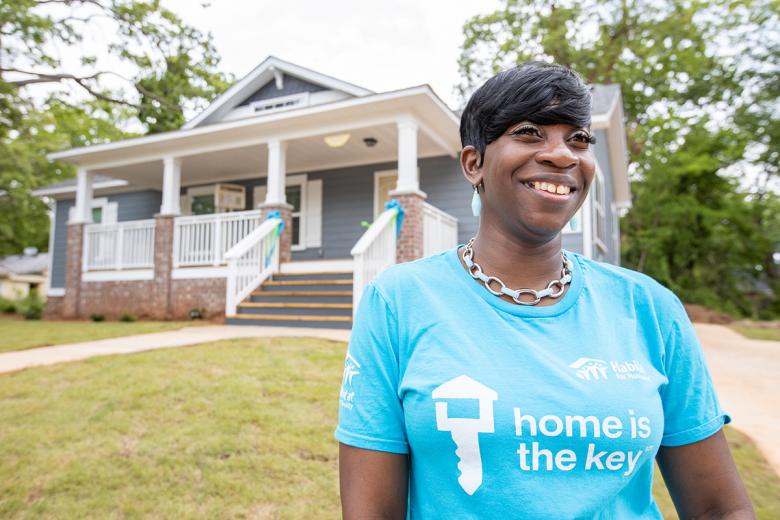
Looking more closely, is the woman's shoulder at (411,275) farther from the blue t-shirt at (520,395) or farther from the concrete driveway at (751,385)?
the concrete driveway at (751,385)

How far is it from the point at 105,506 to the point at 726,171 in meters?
24.2

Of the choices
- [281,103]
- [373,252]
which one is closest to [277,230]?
[373,252]

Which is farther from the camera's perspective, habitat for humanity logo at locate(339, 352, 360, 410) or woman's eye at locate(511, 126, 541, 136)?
woman's eye at locate(511, 126, 541, 136)

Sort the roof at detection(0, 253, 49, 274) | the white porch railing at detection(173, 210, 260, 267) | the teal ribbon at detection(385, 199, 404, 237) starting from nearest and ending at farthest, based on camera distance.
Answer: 1. the teal ribbon at detection(385, 199, 404, 237)
2. the white porch railing at detection(173, 210, 260, 267)
3. the roof at detection(0, 253, 49, 274)

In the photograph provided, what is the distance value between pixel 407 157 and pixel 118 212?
1027 cm

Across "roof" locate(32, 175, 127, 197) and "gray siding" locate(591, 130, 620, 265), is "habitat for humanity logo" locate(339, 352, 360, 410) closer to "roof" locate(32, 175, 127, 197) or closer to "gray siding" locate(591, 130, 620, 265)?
"gray siding" locate(591, 130, 620, 265)

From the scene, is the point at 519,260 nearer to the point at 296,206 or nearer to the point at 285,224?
the point at 285,224

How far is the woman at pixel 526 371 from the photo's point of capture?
3.26 ft

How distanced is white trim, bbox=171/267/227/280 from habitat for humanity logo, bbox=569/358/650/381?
9594 mm

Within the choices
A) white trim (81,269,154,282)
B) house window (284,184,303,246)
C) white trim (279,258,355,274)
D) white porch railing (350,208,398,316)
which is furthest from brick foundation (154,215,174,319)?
white porch railing (350,208,398,316)

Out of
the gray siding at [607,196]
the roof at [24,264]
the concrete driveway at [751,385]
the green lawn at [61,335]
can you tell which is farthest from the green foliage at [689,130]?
the roof at [24,264]

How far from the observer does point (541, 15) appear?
22688 mm

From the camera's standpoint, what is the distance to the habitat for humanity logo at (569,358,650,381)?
1061 millimetres

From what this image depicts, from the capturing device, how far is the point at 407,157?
28.3 feet
